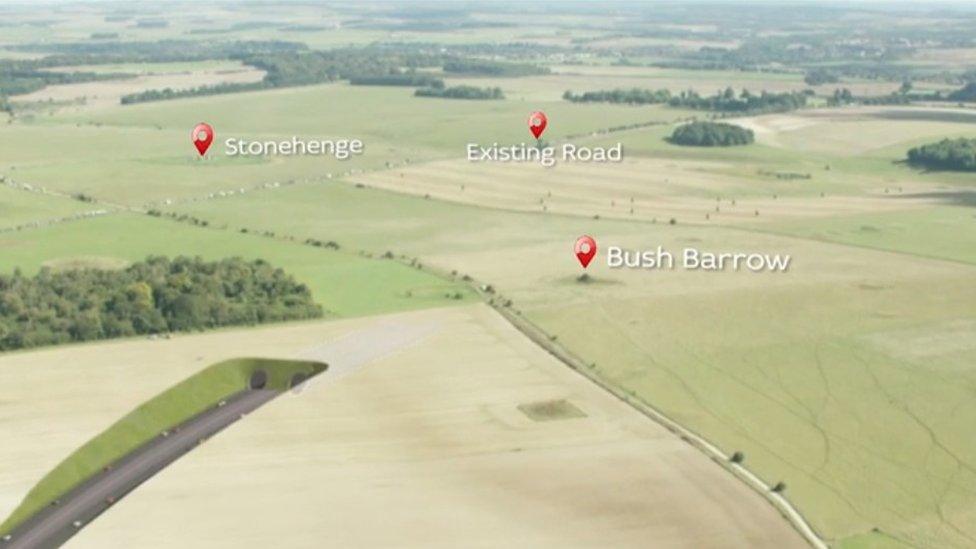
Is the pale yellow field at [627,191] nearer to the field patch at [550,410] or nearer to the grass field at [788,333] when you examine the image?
the grass field at [788,333]

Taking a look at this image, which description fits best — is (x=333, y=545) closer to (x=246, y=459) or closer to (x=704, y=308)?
(x=246, y=459)

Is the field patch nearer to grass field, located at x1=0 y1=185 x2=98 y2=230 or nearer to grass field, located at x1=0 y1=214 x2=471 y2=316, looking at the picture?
grass field, located at x1=0 y1=214 x2=471 y2=316

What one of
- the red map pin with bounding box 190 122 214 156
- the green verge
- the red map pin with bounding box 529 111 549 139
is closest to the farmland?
the green verge

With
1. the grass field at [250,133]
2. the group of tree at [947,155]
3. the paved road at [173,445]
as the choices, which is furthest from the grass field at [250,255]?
the group of tree at [947,155]

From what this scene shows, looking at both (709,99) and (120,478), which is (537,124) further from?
(120,478)

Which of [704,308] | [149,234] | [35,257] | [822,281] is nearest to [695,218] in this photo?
[822,281]

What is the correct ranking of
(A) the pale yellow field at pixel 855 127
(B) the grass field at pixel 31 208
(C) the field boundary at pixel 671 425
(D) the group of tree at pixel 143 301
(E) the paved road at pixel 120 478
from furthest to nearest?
(A) the pale yellow field at pixel 855 127 < (B) the grass field at pixel 31 208 < (D) the group of tree at pixel 143 301 < (C) the field boundary at pixel 671 425 < (E) the paved road at pixel 120 478
